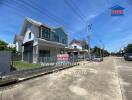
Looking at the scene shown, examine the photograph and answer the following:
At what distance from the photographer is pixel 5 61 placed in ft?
42.7

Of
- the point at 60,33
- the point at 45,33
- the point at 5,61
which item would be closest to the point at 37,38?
the point at 45,33

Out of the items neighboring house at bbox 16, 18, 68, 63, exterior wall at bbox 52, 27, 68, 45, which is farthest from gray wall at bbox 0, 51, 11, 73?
exterior wall at bbox 52, 27, 68, 45

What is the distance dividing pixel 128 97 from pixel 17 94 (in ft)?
16.7

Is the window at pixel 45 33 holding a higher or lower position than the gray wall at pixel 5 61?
higher

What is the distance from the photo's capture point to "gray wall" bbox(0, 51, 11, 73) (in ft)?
41.8

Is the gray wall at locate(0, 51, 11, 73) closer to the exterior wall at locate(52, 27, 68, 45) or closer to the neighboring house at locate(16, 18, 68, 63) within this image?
the neighboring house at locate(16, 18, 68, 63)

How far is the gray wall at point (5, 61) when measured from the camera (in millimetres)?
12729

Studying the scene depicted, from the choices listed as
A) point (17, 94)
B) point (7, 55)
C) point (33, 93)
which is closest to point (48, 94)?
point (33, 93)

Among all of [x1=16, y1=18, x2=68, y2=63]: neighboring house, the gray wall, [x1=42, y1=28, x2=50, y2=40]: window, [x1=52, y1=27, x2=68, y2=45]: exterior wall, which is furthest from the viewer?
[x1=52, y1=27, x2=68, y2=45]: exterior wall

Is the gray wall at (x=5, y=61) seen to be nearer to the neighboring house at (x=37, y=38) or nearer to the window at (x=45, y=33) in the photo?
the neighboring house at (x=37, y=38)

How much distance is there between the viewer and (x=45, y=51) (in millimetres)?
31422

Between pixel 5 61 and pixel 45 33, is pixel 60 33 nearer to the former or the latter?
pixel 45 33

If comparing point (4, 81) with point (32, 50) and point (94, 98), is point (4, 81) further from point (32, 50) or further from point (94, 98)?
point (32, 50)

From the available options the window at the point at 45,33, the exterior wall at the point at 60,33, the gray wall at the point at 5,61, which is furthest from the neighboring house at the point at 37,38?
the gray wall at the point at 5,61
